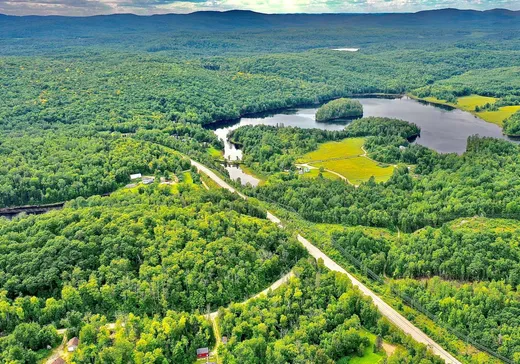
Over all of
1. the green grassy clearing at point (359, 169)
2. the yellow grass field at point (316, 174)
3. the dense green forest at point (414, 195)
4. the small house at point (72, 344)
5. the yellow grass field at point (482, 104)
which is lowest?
the small house at point (72, 344)

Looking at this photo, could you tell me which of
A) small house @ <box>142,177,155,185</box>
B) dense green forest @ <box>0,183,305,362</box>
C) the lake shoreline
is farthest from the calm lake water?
dense green forest @ <box>0,183,305,362</box>

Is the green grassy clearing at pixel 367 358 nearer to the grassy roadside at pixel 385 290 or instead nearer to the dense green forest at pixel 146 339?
the grassy roadside at pixel 385 290

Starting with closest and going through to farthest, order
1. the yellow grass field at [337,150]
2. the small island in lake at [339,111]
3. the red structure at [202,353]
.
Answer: the red structure at [202,353] → the yellow grass field at [337,150] → the small island in lake at [339,111]

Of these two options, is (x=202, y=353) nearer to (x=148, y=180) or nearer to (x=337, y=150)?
(x=148, y=180)

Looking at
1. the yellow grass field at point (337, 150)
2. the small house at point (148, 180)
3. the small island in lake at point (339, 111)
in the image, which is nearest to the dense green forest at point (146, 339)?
the small house at point (148, 180)

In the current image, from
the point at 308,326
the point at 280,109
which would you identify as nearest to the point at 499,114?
the point at 280,109

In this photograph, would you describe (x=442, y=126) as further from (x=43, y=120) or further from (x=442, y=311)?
(x=43, y=120)

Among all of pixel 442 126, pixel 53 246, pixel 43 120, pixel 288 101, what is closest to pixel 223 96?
pixel 288 101
